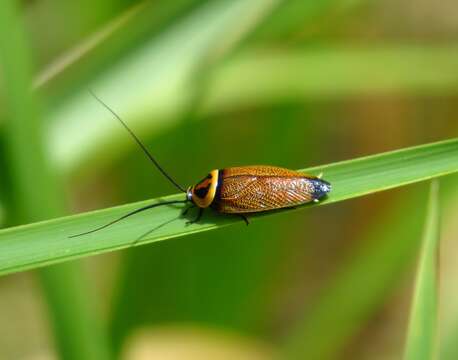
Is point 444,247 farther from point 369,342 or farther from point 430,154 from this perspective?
point 430,154

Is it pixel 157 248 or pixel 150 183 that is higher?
pixel 150 183

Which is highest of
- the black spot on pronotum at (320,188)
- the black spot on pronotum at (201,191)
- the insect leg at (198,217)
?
the black spot on pronotum at (201,191)

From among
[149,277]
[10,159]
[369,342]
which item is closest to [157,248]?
[149,277]

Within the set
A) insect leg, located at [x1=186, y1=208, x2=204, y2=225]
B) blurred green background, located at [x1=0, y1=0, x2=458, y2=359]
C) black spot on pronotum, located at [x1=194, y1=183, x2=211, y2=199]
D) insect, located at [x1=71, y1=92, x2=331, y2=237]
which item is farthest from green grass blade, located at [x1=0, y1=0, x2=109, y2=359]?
black spot on pronotum, located at [x1=194, y1=183, x2=211, y2=199]

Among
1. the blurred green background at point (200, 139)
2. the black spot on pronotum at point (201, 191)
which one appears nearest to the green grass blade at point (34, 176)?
the blurred green background at point (200, 139)

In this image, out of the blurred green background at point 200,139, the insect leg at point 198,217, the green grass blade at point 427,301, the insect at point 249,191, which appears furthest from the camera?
the insect at point 249,191

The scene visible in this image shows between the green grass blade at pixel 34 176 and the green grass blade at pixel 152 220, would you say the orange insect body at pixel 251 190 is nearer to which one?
the green grass blade at pixel 152 220

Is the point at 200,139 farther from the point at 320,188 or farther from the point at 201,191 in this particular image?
the point at 320,188
